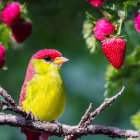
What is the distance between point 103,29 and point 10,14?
52cm

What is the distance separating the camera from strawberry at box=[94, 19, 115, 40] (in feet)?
6.44

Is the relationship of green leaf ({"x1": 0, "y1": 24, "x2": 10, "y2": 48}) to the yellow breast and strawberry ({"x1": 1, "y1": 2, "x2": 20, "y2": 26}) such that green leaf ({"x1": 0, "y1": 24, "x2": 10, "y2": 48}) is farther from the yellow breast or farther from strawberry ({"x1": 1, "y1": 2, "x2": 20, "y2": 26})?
the yellow breast

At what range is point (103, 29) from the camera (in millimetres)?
1969

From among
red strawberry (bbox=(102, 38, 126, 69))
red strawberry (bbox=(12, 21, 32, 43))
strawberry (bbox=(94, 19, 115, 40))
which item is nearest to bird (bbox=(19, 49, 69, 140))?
red strawberry (bbox=(12, 21, 32, 43))

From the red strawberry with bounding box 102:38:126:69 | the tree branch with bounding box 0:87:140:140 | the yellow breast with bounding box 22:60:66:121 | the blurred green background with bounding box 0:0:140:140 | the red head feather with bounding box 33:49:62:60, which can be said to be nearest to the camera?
the tree branch with bounding box 0:87:140:140

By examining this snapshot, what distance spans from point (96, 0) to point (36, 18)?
1264 mm

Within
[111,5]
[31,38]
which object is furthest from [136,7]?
[31,38]

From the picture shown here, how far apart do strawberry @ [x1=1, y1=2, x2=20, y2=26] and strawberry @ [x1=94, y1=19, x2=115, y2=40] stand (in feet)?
1.51

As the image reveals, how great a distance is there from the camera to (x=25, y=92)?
225 centimetres

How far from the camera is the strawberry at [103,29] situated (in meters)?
1.96

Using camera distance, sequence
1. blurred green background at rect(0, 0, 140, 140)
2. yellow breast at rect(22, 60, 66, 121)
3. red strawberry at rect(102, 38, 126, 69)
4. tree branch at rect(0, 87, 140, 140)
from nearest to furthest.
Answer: tree branch at rect(0, 87, 140, 140) < red strawberry at rect(102, 38, 126, 69) < yellow breast at rect(22, 60, 66, 121) < blurred green background at rect(0, 0, 140, 140)

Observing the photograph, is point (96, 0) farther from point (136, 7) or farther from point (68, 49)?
point (68, 49)

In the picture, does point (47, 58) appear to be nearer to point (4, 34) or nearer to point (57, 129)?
point (4, 34)

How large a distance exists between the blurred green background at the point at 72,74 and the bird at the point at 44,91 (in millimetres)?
849
